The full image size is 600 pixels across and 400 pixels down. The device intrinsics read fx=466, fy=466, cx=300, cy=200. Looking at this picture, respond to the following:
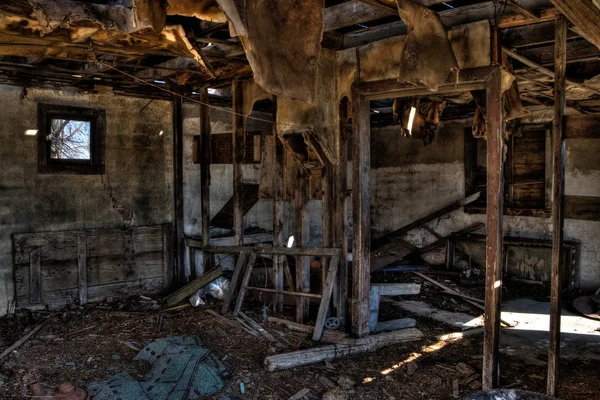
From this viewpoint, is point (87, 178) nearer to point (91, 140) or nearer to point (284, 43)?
point (91, 140)

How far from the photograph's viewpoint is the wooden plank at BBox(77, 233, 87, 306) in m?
7.70

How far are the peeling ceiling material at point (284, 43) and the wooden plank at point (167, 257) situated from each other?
6.35 m

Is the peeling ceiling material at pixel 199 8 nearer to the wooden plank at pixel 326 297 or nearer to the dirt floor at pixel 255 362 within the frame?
the dirt floor at pixel 255 362

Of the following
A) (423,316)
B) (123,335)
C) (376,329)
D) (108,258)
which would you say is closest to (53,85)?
(108,258)

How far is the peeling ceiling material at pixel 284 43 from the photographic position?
254 centimetres

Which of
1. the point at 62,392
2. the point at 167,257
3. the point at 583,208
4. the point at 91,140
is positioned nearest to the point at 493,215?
the point at 62,392

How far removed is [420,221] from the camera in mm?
11312

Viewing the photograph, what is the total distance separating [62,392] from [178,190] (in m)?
4.68

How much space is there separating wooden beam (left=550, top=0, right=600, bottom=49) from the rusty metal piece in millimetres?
5121

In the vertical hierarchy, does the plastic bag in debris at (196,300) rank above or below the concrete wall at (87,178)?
below

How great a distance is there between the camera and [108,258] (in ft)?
26.3

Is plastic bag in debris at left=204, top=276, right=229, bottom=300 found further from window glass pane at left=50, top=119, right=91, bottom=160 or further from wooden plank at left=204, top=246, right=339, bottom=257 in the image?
window glass pane at left=50, top=119, right=91, bottom=160

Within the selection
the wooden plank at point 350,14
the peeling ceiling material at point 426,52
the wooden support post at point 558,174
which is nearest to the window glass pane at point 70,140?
the wooden plank at point 350,14

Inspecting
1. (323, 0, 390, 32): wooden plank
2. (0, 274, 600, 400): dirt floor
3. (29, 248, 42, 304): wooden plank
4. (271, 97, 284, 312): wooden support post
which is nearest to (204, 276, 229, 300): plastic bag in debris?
(0, 274, 600, 400): dirt floor
